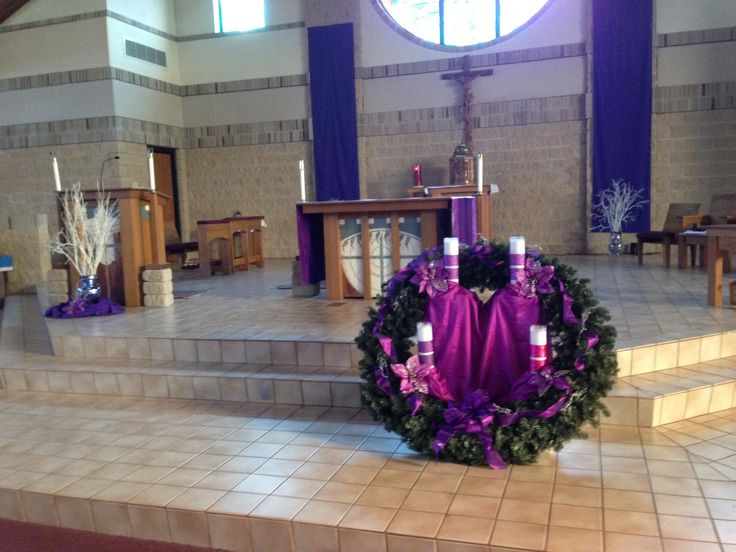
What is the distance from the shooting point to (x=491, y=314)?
294cm

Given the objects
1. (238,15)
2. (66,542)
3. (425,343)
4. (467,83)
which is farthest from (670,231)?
(238,15)

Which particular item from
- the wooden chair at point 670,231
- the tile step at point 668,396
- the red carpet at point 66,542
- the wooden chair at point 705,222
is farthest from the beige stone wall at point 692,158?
the red carpet at point 66,542

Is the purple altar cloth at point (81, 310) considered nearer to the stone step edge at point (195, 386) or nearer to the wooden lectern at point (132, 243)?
the wooden lectern at point (132, 243)

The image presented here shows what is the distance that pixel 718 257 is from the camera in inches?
189

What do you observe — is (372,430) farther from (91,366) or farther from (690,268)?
(690,268)

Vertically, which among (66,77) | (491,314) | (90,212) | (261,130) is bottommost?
(491,314)

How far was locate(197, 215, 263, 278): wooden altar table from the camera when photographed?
814 centimetres

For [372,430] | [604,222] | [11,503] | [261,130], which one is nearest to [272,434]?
[372,430]

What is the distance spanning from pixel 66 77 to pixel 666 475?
10361mm

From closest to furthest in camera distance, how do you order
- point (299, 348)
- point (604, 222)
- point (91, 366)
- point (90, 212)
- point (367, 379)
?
1. point (367, 379)
2. point (299, 348)
3. point (91, 366)
4. point (90, 212)
5. point (604, 222)

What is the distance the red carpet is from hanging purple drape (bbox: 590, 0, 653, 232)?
844 centimetres

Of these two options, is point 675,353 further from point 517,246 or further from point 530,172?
point 530,172

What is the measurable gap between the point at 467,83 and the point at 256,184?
159 inches

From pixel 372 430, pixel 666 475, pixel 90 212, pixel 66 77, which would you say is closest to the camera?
pixel 666 475
